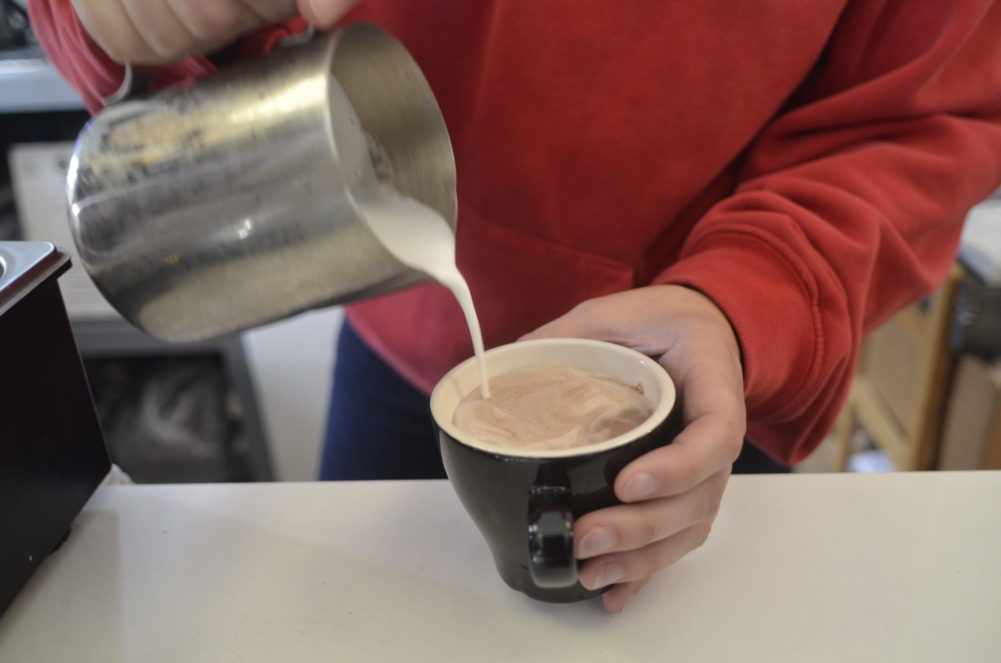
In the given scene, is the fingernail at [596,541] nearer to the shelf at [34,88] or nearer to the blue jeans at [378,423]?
the blue jeans at [378,423]

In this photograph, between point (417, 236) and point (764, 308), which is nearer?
point (417, 236)

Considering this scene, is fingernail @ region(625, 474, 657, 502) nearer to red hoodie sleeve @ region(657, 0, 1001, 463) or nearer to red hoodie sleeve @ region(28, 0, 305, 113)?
red hoodie sleeve @ region(657, 0, 1001, 463)

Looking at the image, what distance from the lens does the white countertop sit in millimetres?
502

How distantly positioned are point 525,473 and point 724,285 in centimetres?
27

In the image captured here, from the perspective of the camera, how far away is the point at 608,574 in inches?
19.5

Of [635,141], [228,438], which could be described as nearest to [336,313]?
[228,438]

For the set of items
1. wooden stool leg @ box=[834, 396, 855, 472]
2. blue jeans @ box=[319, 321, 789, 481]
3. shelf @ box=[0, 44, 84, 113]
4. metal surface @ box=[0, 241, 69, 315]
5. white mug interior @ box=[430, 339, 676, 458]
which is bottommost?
wooden stool leg @ box=[834, 396, 855, 472]

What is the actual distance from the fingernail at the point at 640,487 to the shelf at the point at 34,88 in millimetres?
1233

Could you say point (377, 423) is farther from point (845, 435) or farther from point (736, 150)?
point (845, 435)

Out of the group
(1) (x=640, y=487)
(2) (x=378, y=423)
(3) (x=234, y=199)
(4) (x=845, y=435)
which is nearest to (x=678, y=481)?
(1) (x=640, y=487)

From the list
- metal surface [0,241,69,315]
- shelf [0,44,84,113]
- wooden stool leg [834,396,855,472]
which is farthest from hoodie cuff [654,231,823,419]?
wooden stool leg [834,396,855,472]

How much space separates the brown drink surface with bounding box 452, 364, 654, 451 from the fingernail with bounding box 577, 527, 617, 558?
0.20ft

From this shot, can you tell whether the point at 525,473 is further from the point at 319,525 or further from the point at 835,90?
the point at 835,90

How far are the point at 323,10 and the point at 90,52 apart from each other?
0.78ft
